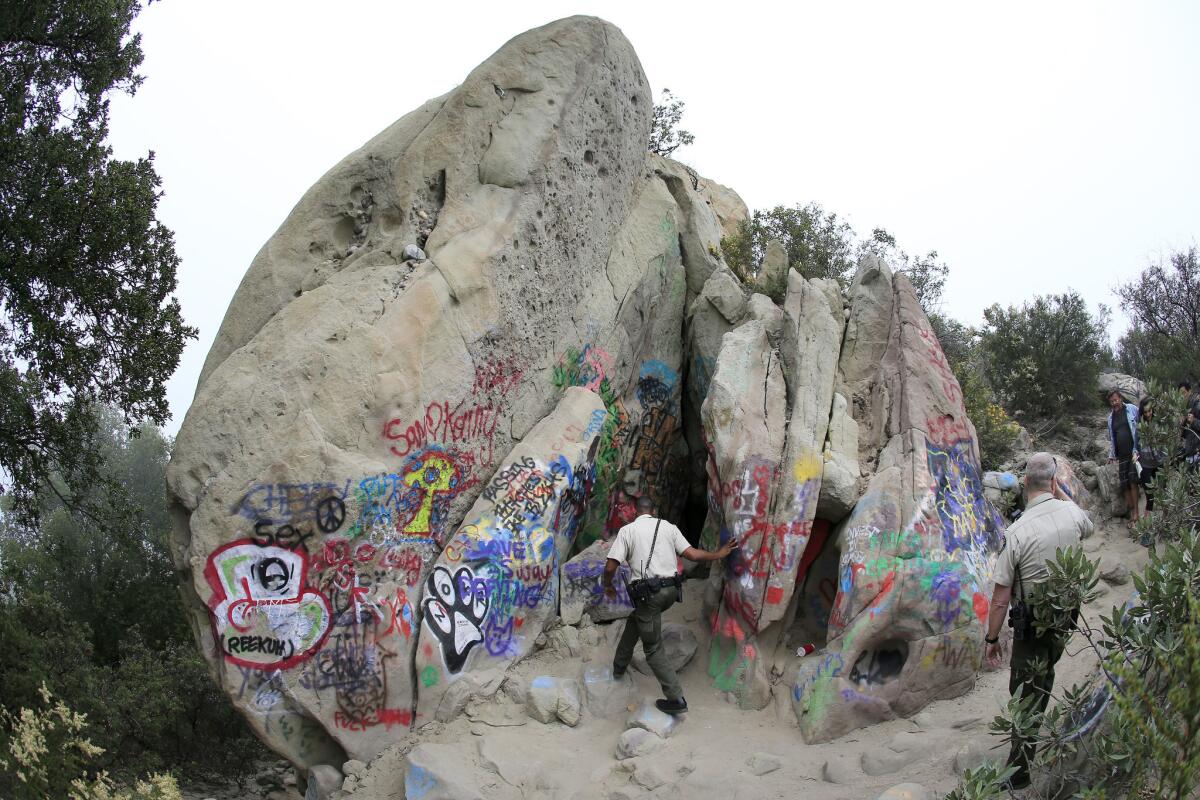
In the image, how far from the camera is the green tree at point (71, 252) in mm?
10570

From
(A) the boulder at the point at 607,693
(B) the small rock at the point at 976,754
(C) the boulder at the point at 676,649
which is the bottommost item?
(B) the small rock at the point at 976,754

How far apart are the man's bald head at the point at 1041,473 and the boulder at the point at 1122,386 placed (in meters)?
6.53

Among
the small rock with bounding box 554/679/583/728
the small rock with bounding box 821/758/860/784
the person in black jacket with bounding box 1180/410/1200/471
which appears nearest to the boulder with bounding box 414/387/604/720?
the small rock with bounding box 554/679/583/728

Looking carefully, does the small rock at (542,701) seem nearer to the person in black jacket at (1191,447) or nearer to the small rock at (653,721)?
the small rock at (653,721)

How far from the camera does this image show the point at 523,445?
8.79 m

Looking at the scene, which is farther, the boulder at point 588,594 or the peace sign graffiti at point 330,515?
the boulder at point 588,594

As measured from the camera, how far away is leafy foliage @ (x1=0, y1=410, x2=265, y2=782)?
10.6 meters

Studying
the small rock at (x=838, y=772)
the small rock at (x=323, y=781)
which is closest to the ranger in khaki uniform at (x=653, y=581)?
the small rock at (x=838, y=772)

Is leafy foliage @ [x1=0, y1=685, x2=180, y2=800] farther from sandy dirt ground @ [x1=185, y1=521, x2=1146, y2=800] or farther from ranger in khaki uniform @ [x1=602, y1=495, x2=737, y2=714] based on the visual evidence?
ranger in khaki uniform @ [x1=602, y1=495, x2=737, y2=714]

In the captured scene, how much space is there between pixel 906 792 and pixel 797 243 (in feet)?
33.0

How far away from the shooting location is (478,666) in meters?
8.08

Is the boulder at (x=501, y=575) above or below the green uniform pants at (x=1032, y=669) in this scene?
above

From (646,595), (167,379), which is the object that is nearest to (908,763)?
(646,595)

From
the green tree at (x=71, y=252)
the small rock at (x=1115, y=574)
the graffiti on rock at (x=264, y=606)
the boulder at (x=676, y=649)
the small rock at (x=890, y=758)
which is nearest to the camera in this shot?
the small rock at (x=890, y=758)
